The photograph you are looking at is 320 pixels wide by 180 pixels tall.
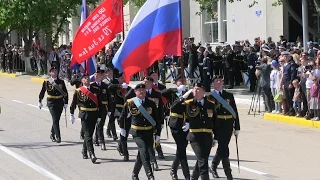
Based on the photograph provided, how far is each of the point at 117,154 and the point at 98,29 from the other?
10.3ft

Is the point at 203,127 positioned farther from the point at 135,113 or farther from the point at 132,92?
the point at 132,92

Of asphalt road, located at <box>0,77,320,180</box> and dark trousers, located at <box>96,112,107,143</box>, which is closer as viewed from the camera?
asphalt road, located at <box>0,77,320,180</box>

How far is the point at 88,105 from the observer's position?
13555 millimetres

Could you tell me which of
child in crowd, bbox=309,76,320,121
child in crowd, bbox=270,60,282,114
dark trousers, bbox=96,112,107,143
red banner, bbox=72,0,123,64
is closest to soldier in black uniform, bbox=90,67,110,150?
dark trousers, bbox=96,112,107,143

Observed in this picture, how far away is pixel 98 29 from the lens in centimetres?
1569

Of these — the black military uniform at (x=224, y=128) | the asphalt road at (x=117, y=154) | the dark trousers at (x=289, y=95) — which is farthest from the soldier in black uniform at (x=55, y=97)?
the dark trousers at (x=289, y=95)

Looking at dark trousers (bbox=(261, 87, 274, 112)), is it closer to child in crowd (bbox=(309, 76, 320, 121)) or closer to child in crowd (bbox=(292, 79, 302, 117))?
child in crowd (bbox=(292, 79, 302, 117))

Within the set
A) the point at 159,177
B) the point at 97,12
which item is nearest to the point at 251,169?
the point at 159,177

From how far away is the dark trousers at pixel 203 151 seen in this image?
10178 mm

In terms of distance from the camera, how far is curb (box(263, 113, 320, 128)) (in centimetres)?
1754

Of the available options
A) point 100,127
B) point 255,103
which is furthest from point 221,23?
point 100,127

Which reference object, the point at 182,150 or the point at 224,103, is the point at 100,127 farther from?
the point at 224,103

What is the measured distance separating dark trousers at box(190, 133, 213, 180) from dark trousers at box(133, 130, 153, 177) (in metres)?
0.92

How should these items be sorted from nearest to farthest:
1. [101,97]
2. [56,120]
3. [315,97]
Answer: [101,97], [56,120], [315,97]
